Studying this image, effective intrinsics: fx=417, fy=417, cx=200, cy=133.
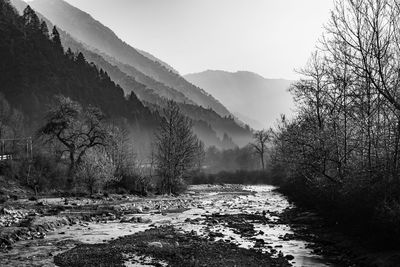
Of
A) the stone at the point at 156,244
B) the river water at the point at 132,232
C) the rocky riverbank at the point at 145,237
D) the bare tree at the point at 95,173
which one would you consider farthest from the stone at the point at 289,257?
the bare tree at the point at 95,173

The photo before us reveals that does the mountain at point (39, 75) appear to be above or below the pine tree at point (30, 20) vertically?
below

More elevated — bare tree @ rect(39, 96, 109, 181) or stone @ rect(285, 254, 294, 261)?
bare tree @ rect(39, 96, 109, 181)

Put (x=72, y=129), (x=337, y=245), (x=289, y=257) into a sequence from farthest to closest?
(x=72, y=129) < (x=337, y=245) < (x=289, y=257)

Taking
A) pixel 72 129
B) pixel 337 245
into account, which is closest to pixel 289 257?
pixel 337 245

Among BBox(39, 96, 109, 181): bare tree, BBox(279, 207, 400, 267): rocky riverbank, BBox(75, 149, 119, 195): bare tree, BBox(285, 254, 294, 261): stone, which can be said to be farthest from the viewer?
BBox(39, 96, 109, 181): bare tree

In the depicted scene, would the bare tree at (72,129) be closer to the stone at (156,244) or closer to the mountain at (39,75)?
the mountain at (39,75)

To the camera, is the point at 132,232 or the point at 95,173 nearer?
the point at 132,232

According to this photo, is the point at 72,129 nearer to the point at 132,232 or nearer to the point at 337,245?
the point at 132,232

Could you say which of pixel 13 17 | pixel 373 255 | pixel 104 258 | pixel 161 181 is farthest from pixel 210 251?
pixel 13 17

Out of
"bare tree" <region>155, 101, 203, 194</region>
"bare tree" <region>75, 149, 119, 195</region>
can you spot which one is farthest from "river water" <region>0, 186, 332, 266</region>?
"bare tree" <region>155, 101, 203, 194</region>

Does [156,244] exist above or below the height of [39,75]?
below

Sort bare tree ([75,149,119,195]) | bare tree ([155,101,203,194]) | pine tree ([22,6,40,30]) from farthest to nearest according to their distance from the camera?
pine tree ([22,6,40,30]), bare tree ([155,101,203,194]), bare tree ([75,149,119,195])

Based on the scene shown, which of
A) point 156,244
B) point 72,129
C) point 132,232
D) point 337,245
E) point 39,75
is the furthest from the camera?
point 39,75

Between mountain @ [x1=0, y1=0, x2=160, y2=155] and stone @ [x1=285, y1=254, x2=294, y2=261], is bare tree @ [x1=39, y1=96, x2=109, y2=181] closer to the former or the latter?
mountain @ [x1=0, y1=0, x2=160, y2=155]
